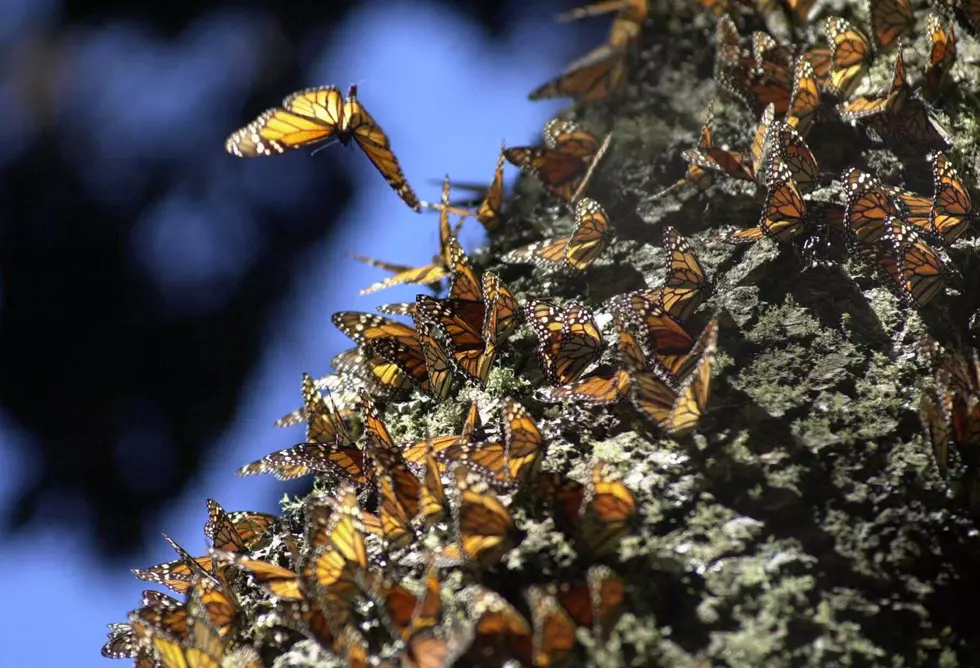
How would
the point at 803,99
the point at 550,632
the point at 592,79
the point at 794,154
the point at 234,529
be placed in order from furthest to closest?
the point at 592,79 → the point at 803,99 → the point at 794,154 → the point at 234,529 → the point at 550,632

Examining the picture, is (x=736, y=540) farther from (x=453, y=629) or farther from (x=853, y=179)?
(x=853, y=179)

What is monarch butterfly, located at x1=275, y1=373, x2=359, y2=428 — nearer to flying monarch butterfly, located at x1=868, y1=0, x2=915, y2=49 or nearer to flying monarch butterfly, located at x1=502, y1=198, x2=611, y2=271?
flying monarch butterfly, located at x1=502, y1=198, x2=611, y2=271

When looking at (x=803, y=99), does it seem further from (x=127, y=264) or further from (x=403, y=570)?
(x=127, y=264)

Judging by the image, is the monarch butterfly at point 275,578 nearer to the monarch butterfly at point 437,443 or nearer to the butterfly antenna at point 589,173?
the monarch butterfly at point 437,443

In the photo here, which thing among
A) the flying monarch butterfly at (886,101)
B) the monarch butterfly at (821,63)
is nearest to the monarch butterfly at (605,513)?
the flying monarch butterfly at (886,101)

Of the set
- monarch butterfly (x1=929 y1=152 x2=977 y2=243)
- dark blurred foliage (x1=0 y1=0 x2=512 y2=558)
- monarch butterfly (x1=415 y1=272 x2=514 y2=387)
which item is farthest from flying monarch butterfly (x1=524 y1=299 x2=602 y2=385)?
dark blurred foliage (x1=0 y1=0 x2=512 y2=558)

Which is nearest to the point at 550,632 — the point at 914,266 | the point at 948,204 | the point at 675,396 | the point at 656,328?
the point at 675,396
